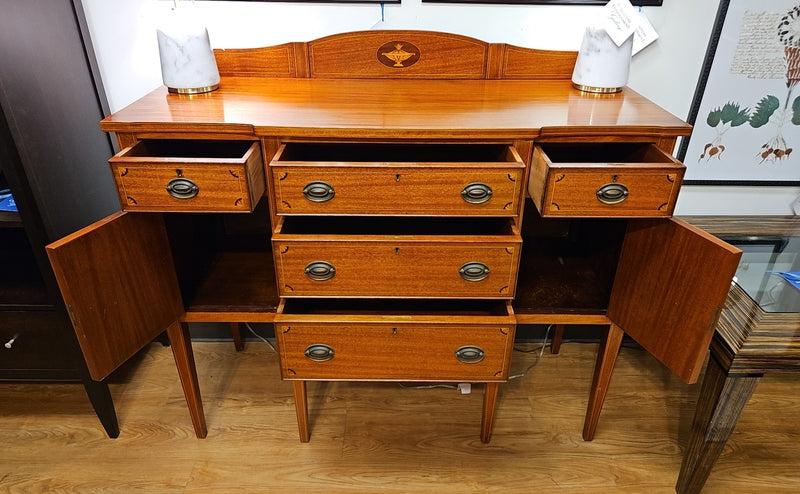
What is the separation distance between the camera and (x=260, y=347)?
1727 mm

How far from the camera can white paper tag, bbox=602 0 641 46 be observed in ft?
3.80

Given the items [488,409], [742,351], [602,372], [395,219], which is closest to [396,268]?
[395,219]

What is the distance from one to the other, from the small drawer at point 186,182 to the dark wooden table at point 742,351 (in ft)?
3.35

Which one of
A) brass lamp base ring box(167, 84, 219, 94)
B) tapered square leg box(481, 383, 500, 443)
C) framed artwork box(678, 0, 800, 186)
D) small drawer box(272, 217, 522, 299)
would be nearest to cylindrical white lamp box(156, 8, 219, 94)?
brass lamp base ring box(167, 84, 219, 94)

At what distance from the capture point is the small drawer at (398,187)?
3.14 ft

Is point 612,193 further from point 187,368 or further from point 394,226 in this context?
point 187,368

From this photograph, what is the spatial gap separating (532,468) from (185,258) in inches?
39.7

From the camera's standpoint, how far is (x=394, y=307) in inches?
48.8

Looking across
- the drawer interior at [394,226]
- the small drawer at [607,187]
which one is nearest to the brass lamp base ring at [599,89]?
the small drawer at [607,187]

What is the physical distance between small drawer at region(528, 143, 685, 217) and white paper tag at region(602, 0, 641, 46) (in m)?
0.32

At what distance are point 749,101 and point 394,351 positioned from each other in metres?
1.17

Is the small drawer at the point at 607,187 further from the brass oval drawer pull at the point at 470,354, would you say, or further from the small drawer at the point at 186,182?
the small drawer at the point at 186,182

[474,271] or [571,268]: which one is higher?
[474,271]

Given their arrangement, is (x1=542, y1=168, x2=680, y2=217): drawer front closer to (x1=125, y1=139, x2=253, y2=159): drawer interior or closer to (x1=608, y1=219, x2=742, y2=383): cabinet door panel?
(x1=608, y1=219, x2=742, y2=383): cabinet door panel
